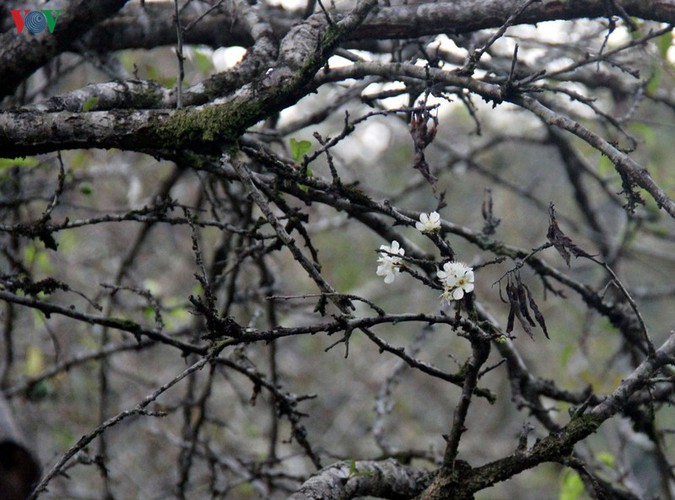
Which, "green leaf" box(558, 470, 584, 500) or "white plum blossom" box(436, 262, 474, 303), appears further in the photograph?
"green leaf" box(558, 470, 584, 500)

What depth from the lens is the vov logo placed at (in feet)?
7.73

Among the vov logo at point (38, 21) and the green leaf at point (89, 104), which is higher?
the vov logo at point (38, 21)

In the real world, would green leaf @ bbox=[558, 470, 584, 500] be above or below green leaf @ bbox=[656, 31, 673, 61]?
below

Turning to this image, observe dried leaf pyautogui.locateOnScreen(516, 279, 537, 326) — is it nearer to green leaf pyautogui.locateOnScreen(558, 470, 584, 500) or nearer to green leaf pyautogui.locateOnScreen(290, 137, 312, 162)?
green leaf pyautogui.locateOnScreen(290, 137, 312, 162)

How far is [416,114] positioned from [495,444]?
7417mm

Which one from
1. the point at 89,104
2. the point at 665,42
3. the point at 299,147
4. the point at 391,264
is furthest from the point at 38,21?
the point at 665,42

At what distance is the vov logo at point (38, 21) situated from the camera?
236cm

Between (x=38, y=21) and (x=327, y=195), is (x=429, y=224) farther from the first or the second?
(x=38, y=21)

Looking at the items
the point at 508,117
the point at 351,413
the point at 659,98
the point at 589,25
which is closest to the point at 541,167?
the point at 508,117

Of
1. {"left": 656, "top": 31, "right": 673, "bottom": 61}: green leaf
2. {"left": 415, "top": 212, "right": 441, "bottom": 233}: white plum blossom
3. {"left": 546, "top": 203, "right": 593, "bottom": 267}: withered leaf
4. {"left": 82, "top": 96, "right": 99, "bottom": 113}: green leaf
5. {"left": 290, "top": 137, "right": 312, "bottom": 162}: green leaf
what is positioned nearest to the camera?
{"left": 546, "top": 203, "right": 593, "bottom": 267}: withered leaf

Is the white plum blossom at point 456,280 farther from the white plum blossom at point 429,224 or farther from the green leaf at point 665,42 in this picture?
the green leaf at point 665,42

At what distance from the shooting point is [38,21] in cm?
237

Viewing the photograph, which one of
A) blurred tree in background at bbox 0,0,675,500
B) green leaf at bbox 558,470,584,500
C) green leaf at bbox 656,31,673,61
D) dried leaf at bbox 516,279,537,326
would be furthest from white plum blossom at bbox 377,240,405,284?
green leaf at bbox 656,31,673,61

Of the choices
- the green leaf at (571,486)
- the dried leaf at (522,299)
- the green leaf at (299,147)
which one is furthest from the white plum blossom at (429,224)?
the green leaf at (571,486)
